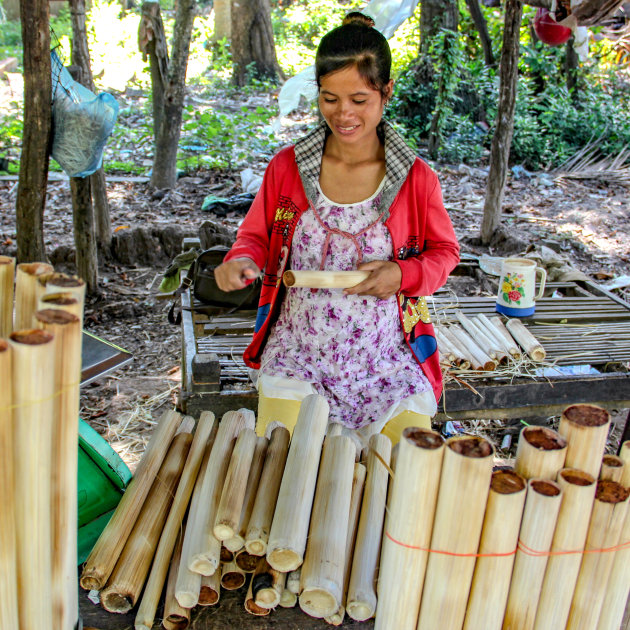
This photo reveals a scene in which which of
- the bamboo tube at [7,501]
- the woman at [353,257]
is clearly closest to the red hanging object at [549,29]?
the woman at [353,257]

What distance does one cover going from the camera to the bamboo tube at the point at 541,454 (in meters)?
1.40

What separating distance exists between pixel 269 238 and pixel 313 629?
1320mm

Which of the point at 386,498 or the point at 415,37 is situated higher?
the point at 415,37

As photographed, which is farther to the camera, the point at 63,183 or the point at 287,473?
the point at 63,183

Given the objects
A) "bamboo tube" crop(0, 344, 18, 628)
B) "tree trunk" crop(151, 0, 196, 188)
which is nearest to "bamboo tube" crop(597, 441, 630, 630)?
"bamboo tube" crop(0, 344, 18, 628)

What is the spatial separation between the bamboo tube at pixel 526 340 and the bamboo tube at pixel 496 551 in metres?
2.08

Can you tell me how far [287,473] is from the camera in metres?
1.73

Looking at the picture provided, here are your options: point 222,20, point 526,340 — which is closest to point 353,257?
point 526,340

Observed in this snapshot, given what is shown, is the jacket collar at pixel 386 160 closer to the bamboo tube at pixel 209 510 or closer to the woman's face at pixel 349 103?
the woman's face at pixel 349 103

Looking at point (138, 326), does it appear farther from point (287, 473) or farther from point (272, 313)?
point (287, 473)

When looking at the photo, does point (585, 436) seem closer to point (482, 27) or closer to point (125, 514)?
point (125, 514)

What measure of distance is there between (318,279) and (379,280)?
23 centimetres

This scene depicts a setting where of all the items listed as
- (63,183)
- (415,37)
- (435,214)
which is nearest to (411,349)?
(435,214)

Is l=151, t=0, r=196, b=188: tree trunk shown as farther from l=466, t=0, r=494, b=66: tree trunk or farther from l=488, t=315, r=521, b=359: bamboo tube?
l=466, t=0, r=494, b=66: tree trunk
